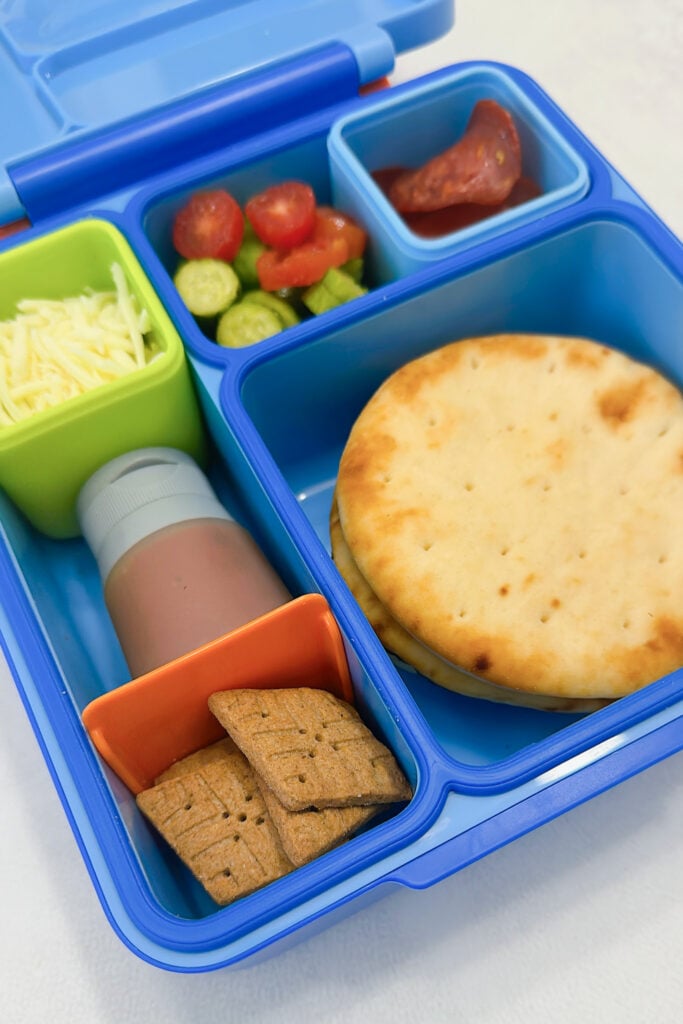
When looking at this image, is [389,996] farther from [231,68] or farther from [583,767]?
[231,68]

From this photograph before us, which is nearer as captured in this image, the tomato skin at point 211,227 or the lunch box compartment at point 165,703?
the lunch box compartment at point 165,703

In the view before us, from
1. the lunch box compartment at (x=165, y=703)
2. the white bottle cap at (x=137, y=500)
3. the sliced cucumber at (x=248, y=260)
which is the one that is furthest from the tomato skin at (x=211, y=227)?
the lunch box compartment at (x=165, y=703)

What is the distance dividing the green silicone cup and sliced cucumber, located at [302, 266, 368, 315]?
186 millimetres

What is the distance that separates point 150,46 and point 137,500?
673mm

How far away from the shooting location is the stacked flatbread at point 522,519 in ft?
2.85

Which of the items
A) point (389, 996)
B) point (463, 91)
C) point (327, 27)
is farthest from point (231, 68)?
point (389, 996)

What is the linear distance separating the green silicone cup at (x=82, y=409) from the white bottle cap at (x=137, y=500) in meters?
0.02

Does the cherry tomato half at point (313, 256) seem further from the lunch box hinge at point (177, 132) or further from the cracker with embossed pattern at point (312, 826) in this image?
the cracker with embossed pattern at point (312, 826)

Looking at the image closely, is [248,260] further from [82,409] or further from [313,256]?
[82,409]

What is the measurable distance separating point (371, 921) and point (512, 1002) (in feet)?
0.47

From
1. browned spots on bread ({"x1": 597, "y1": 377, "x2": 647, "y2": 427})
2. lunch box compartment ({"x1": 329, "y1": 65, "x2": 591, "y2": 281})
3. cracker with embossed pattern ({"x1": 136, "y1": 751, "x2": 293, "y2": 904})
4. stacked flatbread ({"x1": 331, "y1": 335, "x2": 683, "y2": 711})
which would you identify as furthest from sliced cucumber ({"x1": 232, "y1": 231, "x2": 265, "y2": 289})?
cracker with embossed pattern ({"x1": 136, "y1": 751, "x2": 293, "y2": 904})

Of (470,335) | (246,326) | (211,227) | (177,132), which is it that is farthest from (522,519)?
(177,132)

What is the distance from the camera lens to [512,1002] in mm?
828

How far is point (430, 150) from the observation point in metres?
1.22
